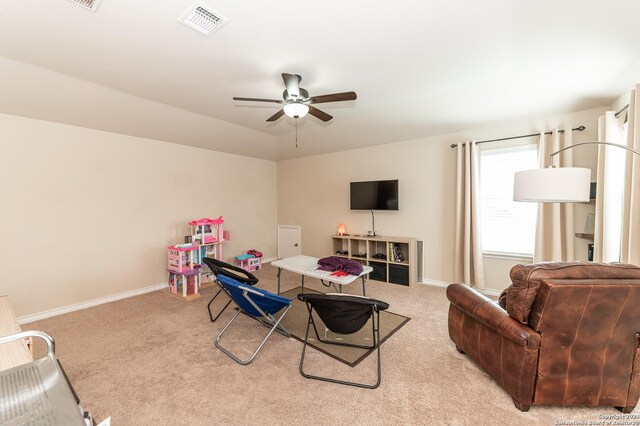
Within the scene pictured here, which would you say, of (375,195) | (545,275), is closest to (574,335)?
(545,275)

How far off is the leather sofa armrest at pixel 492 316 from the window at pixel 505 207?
7.07 ft

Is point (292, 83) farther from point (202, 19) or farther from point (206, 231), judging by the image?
point (206, 231)

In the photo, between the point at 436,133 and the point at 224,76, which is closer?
the point at 224,76

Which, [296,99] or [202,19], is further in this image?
[296,99]

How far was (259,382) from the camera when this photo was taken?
82.4 inches

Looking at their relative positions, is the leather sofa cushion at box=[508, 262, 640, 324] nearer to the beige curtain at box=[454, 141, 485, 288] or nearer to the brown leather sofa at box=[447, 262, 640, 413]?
the brown leather sofa at box=[447, 262, 640, 413]

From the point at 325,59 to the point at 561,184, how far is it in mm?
2208

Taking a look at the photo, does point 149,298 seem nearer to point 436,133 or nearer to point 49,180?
point 49,180

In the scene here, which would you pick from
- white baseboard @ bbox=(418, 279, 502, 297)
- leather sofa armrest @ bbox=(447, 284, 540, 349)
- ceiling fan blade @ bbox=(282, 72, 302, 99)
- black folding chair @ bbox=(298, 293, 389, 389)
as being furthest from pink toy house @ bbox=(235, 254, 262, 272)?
leather sofa armrest @ bbox=(447, 284, 540, 349)

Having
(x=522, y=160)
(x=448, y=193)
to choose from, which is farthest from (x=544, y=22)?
(x=448, y=193)

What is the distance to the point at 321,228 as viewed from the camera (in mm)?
5867

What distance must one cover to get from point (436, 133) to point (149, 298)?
5017 mm

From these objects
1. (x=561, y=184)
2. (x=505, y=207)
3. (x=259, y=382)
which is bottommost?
(x=259, y=382)

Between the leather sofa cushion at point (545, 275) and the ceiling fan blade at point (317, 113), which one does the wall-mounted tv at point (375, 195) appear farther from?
the leather sofa cushion at point (545, 275)
